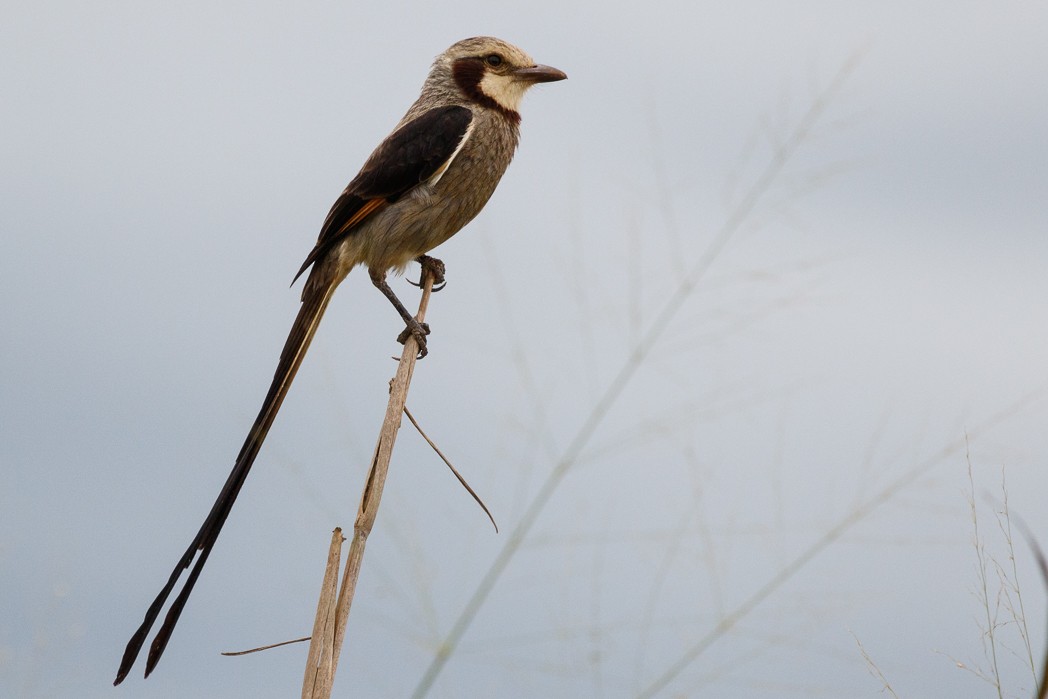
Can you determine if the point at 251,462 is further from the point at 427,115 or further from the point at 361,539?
the point at 427,115

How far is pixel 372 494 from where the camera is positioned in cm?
220

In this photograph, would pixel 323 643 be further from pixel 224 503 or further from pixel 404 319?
pixel 404 319

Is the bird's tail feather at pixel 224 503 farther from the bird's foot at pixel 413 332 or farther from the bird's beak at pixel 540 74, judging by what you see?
the bird's beak at pixel 540 74

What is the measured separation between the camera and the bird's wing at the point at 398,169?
130 inches

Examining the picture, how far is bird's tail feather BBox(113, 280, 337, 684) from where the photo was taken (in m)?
2.26

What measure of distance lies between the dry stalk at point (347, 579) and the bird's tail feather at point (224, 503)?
443mm

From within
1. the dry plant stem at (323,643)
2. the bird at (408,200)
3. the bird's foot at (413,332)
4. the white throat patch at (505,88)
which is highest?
the white throat patch at (505,88)

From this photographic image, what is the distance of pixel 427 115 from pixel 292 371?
3.33 ft

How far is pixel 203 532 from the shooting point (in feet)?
7.87

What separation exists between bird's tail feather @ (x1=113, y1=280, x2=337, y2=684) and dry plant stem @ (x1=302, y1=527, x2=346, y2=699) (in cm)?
44

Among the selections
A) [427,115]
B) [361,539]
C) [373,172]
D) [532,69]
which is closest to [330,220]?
[373,172]

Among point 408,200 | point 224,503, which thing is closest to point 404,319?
point 408,200

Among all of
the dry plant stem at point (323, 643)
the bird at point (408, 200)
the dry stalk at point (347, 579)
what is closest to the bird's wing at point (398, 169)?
the bird at point (408, 200)

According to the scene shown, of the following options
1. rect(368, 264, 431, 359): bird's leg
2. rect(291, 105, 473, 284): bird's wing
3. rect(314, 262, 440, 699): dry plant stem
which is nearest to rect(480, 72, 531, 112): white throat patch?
rect(291, 105, 473, 284): bird's wing
